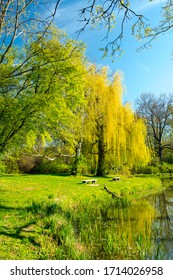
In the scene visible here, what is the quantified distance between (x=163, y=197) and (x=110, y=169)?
1189cm

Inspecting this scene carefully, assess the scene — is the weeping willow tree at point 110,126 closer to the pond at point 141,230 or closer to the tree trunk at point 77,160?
the tree trunk at point 77,160

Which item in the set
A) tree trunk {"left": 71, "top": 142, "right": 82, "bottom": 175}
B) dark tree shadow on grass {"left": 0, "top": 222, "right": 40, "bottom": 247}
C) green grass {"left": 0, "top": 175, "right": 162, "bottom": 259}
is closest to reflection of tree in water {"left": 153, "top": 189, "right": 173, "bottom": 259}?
green grass {"left": 0, "top": 175, "right": 162, "bottom": 259}

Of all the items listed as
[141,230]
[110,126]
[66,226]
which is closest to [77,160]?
[110,126]

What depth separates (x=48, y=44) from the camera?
39.8ft

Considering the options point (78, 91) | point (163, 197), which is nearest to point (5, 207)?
point (78, 91)

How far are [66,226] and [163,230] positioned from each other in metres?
3.43

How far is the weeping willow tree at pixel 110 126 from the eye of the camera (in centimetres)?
2550

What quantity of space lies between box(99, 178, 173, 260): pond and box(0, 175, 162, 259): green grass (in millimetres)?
24

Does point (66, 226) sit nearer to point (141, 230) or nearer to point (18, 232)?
point (18, 232)

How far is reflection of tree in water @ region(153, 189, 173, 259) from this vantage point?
7.34 meters

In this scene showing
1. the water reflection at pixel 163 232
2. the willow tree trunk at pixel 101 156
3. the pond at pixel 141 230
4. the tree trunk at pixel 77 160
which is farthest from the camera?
the willow tree trunk at pixel 101 156

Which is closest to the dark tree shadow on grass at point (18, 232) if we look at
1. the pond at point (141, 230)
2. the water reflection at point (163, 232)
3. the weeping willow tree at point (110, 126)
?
the pond at point (141, 230)
